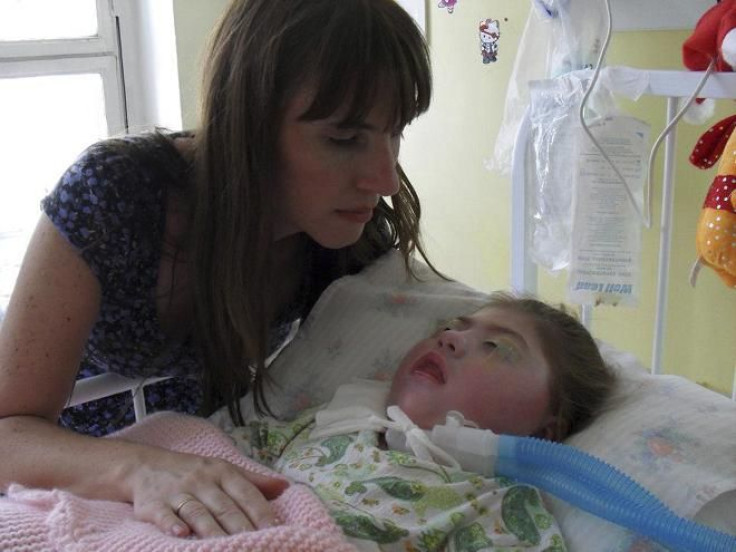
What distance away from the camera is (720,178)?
122cm

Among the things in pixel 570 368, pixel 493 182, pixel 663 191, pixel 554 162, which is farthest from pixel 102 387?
pixel 493 182

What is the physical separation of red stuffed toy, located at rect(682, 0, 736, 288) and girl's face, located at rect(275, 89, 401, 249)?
452mm

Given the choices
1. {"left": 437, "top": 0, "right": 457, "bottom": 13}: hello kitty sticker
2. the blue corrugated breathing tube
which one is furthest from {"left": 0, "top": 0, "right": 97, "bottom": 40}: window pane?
the blue corrugated breathing tube

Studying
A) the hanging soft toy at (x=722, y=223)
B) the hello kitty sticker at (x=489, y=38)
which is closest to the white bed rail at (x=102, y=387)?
the hanging soft toy at (x=722, y=223)

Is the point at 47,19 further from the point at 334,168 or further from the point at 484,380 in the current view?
the point at 484,380

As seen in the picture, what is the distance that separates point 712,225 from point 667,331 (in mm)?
513

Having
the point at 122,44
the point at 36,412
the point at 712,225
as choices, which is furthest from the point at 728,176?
the point at 122,44

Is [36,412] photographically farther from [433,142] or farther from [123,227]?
[433,142]

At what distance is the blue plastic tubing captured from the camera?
83 centimetres

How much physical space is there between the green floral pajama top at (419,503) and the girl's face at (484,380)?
0.30ft

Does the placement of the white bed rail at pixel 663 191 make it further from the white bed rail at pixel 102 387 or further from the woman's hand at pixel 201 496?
the woman's hand at pixel 201 496

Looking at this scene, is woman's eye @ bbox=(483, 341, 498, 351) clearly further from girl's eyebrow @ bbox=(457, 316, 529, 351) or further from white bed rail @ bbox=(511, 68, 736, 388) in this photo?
white bed rail @ bbox=(511, 68, 736, 388)

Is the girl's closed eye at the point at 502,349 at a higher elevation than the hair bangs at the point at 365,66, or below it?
below

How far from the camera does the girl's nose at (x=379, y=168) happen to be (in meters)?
1.04
